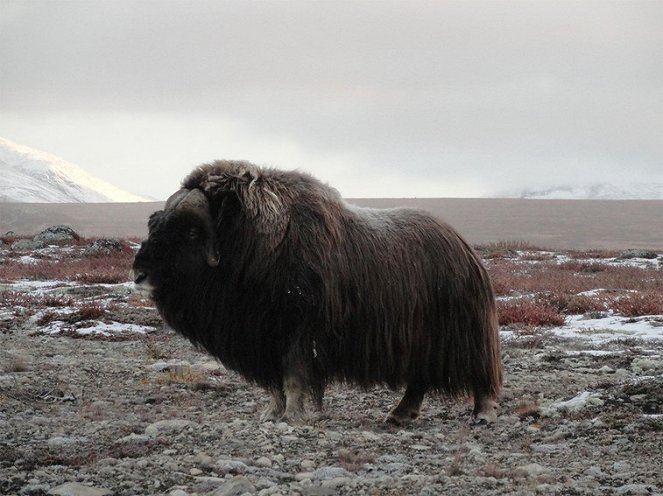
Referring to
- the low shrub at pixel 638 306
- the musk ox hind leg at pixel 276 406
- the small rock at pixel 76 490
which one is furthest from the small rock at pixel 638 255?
the small rock at pixel 76 490

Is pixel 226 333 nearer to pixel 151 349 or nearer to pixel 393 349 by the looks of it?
pixel 393 349

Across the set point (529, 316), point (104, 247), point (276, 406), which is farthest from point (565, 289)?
point (104, 247)

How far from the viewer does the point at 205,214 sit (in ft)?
14.4

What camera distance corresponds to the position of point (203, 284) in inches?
175

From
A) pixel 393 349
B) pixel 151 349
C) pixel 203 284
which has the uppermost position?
pixel 203 284

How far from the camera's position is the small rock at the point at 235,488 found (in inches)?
112

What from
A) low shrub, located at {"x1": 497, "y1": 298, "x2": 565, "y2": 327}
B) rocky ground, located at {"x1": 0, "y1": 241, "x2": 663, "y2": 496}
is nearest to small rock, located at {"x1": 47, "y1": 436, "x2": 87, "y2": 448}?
rocky ground, located at {"x1": 0, "y1": 241, "x2": 663, "y2": 496}

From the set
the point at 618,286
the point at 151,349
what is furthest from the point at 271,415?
the point at 618,286

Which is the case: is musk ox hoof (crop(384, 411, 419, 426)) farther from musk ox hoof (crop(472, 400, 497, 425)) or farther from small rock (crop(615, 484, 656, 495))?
small rock (crop(615, 484, 656, 495))

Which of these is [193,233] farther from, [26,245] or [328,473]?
[26,245]

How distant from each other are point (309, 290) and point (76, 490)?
1.77 m

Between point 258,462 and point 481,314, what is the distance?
2024 mm

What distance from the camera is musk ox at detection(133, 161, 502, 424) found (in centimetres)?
433

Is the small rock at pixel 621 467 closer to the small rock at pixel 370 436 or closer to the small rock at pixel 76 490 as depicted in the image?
the small rock at pixel 370 436
